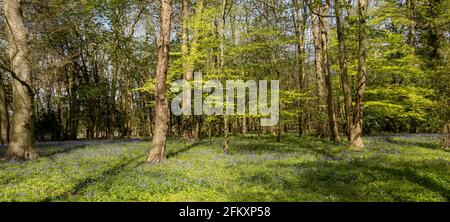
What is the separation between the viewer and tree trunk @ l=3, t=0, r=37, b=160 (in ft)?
54.4

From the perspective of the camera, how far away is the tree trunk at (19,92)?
16.6 m

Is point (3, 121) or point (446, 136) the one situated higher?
point (3, 121)

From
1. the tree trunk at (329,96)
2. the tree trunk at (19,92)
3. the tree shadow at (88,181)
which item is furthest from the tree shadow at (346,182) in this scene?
the tree trunk at (19,92)

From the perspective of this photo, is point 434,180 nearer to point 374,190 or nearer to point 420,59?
point 374,190

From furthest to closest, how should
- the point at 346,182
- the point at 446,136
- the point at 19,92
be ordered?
1. the point at 446,136
2. the point at 19,92
3. the point at 346,182

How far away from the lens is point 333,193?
9883 millimetres

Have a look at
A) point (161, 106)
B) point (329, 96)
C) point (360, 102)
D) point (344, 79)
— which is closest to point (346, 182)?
point (161, 106)

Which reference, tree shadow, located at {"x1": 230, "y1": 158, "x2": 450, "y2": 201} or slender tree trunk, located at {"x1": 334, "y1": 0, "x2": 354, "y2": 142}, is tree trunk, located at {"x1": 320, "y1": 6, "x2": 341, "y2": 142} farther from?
tree shadow, located at {"x1": 230, "y1": 158, "x2": 450, "y2": 201}

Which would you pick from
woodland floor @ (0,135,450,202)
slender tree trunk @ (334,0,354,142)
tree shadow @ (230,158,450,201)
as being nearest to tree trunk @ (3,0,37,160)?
woodland floor @ (0,135,450,202)

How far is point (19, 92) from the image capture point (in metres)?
17.0

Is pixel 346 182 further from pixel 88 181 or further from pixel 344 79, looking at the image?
pixel 344 79

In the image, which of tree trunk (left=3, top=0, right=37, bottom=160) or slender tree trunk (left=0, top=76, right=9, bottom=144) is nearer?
tree trunk (left=3, top=0, right=37, bottom=160)

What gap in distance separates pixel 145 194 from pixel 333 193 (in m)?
5.76

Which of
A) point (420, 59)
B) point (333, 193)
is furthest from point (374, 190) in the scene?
point (420, 59)
